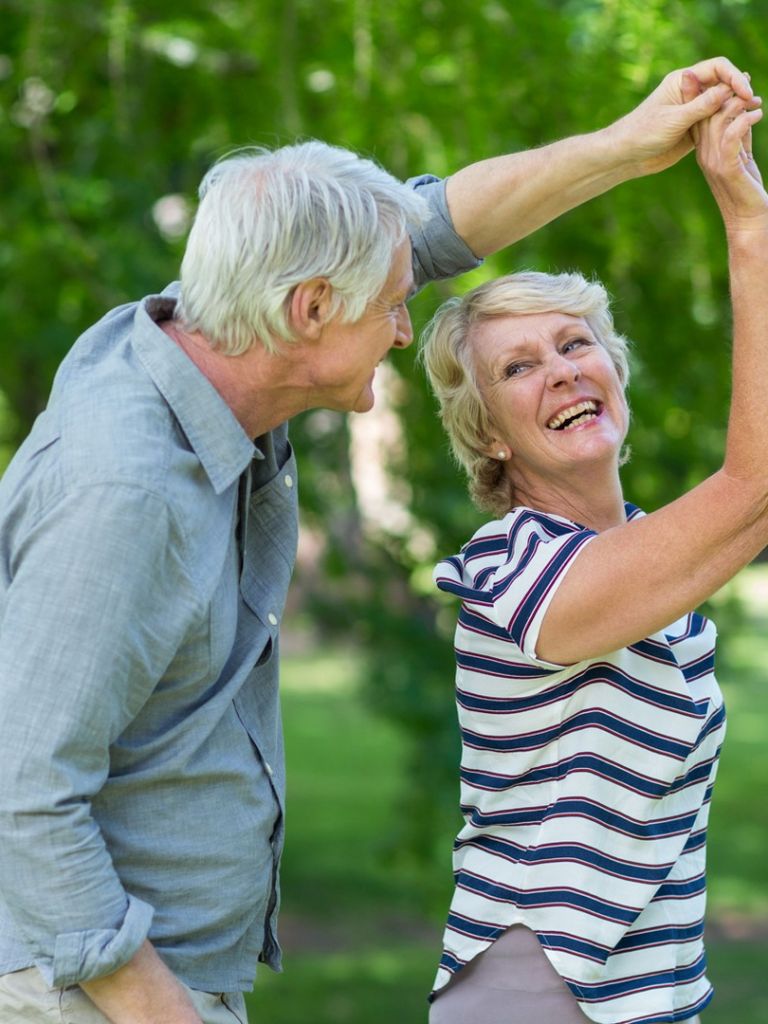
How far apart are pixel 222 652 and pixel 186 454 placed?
8.9 inches

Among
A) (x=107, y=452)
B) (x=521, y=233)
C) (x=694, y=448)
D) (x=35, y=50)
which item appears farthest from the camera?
(x=694, y=448)

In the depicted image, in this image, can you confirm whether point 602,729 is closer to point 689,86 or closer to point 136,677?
point 136,677

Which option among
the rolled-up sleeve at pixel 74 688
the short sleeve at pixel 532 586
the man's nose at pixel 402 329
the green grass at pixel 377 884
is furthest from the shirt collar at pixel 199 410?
the green grass at pixel 377 884

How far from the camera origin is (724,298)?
12.5ft

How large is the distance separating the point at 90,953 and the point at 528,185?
46.0 inches

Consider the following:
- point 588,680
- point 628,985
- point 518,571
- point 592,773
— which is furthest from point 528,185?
point 628,985

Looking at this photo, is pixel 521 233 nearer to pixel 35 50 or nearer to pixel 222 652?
pixel 222 652

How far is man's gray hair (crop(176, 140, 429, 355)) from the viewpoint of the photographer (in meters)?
1.65

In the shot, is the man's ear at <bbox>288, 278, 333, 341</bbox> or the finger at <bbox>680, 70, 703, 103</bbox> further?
the finger at <bbox>680, 70, 703, 103</bbox>

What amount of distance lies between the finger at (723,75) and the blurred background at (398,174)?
56 centimetres

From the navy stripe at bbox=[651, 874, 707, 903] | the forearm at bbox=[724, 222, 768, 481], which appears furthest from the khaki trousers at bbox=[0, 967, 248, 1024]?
the forearm at bbox=[724, 222, 768, 481]

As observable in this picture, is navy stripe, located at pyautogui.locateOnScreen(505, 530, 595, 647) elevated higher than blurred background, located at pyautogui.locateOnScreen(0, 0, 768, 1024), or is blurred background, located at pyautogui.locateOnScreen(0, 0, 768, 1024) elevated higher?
blurred background, located at pyautogui.locateOnScreen(0, 0, 768, 1024)

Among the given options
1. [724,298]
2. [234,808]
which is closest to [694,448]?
[724,298]

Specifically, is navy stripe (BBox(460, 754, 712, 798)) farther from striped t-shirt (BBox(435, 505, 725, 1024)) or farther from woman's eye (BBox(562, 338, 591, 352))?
woman's eye (BBox(562, 338, 591, 352))
